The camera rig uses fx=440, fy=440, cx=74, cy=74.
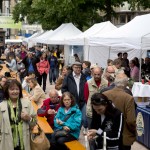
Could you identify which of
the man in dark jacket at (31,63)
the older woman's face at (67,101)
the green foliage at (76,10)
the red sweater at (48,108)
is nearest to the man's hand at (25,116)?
the older woman's face at (67,101)

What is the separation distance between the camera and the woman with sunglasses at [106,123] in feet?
16.3

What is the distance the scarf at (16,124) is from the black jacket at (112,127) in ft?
3.23

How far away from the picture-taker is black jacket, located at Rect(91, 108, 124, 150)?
5.03 m

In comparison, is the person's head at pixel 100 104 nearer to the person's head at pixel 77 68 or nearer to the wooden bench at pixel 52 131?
the wooden bench at pixel 52 131

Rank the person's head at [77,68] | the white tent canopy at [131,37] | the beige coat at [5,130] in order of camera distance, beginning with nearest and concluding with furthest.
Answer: the beige coat at [5,130] < the person's head at [77,68] < the white tent canopy at [131,37]

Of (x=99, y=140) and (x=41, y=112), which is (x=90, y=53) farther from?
(x=99, y=140)

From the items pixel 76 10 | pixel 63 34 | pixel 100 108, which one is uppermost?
pixel 76 10

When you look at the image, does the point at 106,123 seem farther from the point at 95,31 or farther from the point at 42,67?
the point at 95,31

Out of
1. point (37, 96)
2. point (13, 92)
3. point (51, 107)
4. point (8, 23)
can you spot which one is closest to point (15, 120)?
point (13, 92)

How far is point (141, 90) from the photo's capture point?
11375mm

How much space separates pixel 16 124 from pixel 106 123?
1.17m

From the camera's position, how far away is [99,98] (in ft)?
16.2

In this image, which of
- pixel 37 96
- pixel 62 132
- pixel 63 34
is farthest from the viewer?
pixel 63 34

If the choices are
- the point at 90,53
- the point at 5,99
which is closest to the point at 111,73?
the point at 5,99
